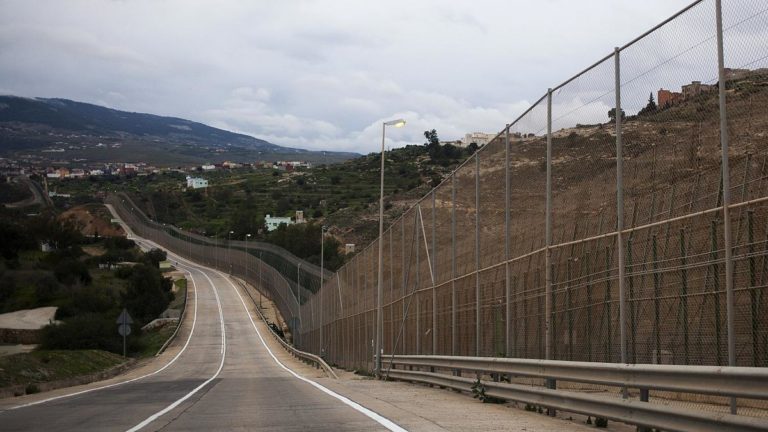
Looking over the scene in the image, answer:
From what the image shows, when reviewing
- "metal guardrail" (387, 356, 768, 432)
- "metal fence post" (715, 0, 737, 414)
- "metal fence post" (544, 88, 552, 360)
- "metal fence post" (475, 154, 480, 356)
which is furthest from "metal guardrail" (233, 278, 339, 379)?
"metal fence post" (715, 0, 737, 414)

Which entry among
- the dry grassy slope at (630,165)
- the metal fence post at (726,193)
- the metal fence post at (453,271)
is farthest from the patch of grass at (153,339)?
the metal fence post at (726,193)

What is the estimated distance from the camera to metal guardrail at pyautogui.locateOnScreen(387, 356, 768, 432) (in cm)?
877

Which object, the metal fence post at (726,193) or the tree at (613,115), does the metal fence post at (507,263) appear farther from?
the metal fence post at (726,193)

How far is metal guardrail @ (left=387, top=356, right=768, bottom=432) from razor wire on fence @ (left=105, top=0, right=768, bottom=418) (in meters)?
0.61

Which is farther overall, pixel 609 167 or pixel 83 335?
pixel 83 335

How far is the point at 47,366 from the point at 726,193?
1353 inches

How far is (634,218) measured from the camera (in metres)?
13.1

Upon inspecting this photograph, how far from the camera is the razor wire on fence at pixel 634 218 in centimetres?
1049

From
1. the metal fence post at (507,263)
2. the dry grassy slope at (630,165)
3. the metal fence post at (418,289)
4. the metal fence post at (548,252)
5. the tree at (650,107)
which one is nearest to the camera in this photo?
the dry grassy slope at (630,165)

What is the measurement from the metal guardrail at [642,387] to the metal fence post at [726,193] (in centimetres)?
68

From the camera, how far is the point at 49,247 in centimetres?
15875

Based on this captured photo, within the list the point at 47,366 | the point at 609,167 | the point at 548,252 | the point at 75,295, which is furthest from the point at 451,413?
the point at 75,295

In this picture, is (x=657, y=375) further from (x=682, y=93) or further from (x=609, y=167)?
(x=609, y=167)

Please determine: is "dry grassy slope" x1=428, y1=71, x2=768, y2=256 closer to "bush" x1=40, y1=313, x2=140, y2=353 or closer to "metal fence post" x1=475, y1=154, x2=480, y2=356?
"metal fence post" x1=475, y1=154, x2=480, y2=356
